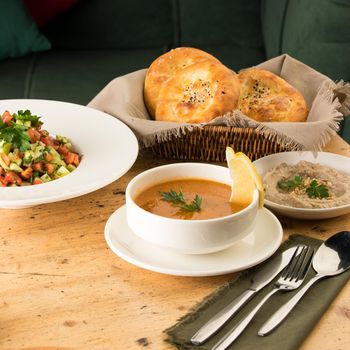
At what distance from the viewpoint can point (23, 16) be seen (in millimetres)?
2762

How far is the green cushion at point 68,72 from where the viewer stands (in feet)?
8.60

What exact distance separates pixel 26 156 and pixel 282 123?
0.55m

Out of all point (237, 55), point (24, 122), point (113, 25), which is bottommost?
point (237, 55)

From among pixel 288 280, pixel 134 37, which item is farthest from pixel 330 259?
A: pixel 134 37

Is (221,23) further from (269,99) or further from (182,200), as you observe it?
(182,200)

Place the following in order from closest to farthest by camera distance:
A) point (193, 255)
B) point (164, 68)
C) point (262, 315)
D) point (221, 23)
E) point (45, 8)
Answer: point (262, 315)
point (193, 255)
point (164, 68)
point (45, 8)
point (221, 23)

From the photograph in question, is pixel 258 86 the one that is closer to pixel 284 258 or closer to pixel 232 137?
pixel 232 137

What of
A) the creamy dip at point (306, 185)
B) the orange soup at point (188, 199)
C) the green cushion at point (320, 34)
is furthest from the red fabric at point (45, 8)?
the orange soup at point (188, 199)

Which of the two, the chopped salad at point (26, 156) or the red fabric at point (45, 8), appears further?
the red fabric at point (45, 8)

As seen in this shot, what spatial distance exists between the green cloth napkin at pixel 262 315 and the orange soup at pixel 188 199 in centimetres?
11

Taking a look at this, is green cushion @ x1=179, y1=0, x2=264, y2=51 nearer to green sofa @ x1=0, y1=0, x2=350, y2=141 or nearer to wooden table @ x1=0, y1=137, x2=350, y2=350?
green sofa @ x1=0, y1=0, x2=350, y2=141

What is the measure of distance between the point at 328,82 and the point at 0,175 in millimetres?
835

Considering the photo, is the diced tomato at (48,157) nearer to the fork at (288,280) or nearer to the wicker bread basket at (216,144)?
the wicker bread basket at (216,144)

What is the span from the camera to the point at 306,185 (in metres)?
1.30
